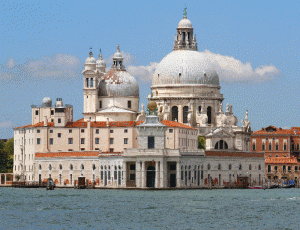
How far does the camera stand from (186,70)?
151 meters

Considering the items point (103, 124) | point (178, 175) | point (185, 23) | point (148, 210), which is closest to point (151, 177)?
point (178, 175)

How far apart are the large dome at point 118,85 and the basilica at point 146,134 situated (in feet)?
0.40

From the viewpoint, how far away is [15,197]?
107 meters

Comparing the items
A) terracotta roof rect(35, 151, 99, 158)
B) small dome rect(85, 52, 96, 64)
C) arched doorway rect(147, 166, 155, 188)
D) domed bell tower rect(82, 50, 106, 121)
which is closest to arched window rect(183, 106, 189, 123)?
domed bell tower rect(82, 50, 106, 121)

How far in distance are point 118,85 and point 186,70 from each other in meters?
11.3

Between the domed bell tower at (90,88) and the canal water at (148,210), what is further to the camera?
the domed bell tower at (90,88)

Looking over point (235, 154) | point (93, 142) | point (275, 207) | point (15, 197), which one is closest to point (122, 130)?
point (93, 142)

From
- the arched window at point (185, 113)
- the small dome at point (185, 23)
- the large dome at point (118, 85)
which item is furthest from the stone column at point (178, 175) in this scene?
the small dome at point (185, 23)

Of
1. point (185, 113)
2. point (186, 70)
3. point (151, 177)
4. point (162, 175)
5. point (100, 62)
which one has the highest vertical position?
point (100, 62)

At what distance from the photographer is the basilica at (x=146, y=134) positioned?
123 metres

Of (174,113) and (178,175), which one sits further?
(174,113)

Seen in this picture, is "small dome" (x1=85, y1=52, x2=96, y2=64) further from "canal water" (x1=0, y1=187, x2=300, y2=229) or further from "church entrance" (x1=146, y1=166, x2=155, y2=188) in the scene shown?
"canal water" (x1=0, y1=187, x2=300, y2=229)

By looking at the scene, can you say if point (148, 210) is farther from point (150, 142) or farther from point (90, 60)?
point (90, 60)

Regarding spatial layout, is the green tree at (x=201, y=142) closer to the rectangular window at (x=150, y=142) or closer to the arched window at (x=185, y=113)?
the arched window at (x=185, y=113)
